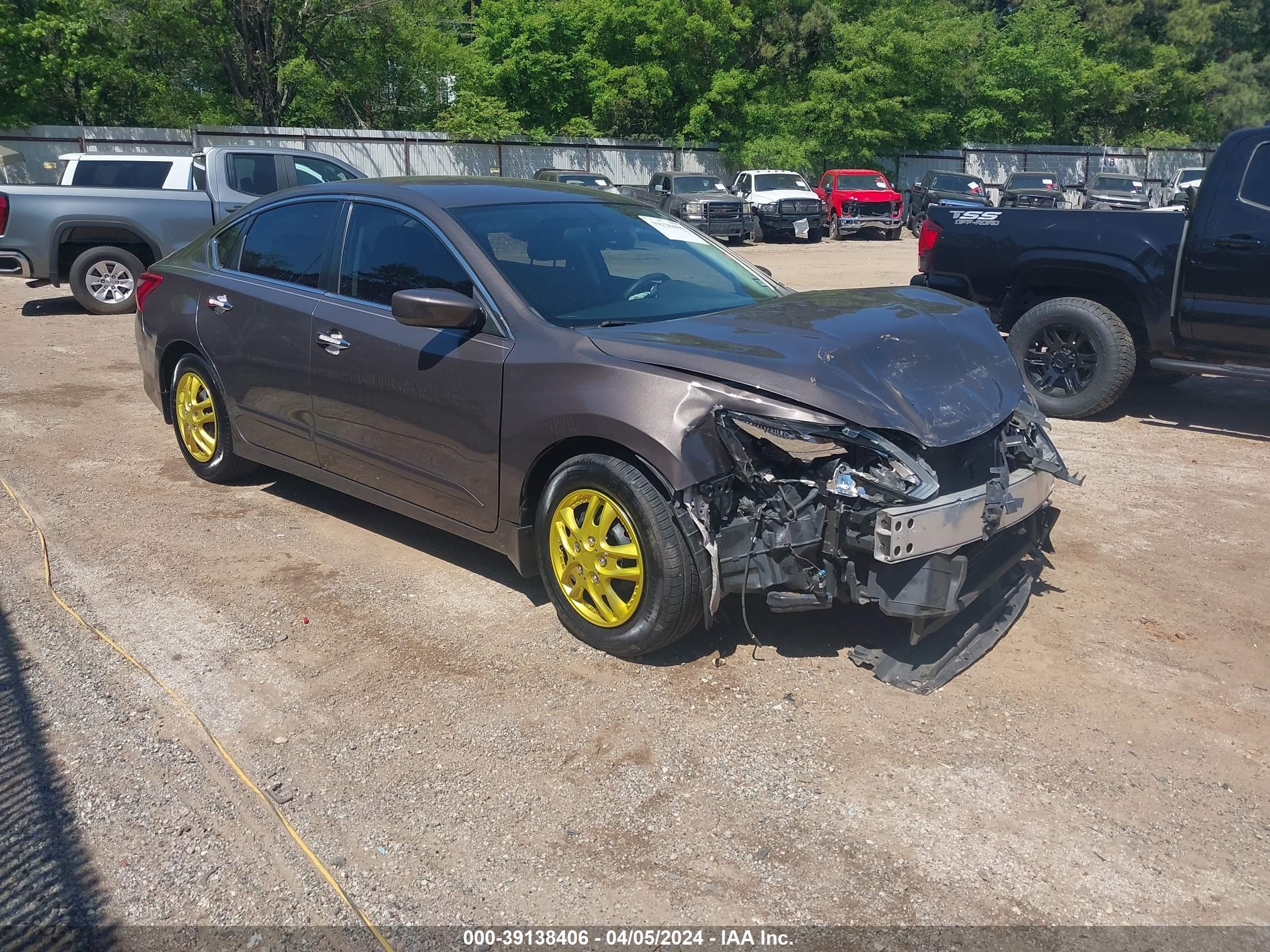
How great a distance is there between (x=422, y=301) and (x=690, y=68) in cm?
3648

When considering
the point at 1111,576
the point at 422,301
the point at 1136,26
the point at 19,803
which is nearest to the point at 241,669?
the point at 19,803

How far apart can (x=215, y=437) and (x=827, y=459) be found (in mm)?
3780

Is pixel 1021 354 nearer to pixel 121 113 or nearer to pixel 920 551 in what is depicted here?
pixel 920 551

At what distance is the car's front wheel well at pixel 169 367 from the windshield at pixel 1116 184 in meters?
27.1

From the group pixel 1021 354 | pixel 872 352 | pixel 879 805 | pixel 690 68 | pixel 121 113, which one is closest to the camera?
pixel 879 805

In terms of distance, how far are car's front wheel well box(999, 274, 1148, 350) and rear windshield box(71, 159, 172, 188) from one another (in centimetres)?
1011

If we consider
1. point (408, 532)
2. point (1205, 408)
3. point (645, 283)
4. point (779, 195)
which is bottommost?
point (408, 532)

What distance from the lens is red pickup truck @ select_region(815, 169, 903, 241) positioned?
29.8 meters

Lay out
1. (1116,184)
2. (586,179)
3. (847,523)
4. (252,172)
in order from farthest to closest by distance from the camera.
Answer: (1116,184) → (586,179) → (252,172) → (847,523)

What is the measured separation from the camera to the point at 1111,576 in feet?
16.4

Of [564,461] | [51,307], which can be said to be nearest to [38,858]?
[564,461]

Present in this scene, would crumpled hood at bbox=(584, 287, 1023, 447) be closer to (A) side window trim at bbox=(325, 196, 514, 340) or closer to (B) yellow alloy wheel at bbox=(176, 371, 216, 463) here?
(A) side window trim at bbox=(325, 196, 514, 340)

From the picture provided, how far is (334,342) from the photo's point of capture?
16.3 ft

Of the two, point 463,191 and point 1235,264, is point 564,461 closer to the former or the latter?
point 463,191
